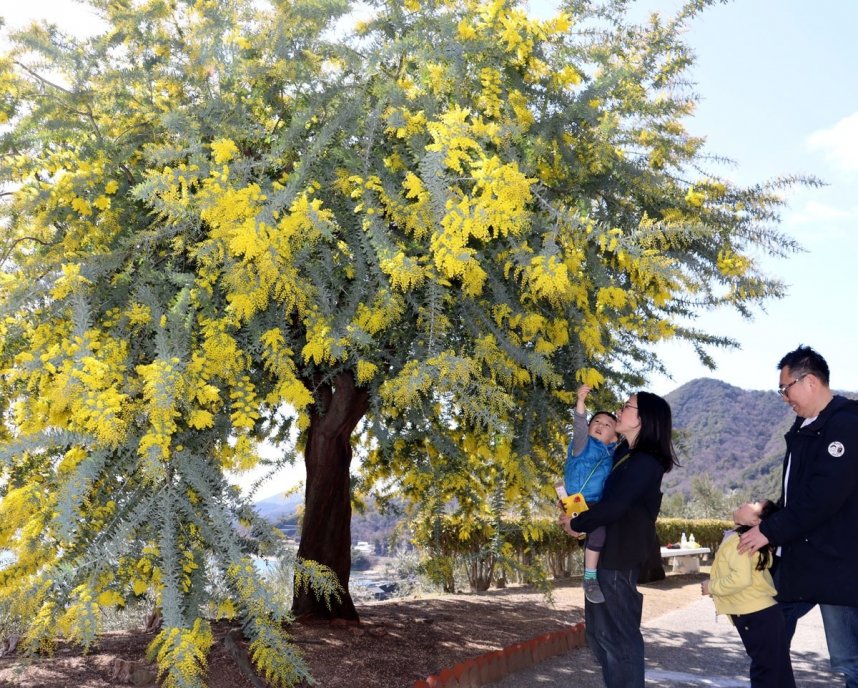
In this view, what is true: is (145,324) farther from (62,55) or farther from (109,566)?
(62,55)

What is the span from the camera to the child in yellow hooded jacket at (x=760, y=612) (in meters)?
3.38

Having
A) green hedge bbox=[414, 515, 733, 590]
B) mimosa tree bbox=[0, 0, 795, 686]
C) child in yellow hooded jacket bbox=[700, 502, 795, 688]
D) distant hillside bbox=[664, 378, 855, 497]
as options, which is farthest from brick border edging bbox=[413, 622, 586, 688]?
distant hillside bbox=[664, 378, 855, 497]

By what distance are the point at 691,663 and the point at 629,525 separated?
323 centimetres

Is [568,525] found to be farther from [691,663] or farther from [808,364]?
[691,663]

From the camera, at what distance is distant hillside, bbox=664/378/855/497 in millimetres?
58250

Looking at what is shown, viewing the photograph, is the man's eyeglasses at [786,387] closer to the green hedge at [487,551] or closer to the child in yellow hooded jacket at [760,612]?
the child in yellow hooded jacket at [760,612]

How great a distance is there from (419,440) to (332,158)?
3.12 meters

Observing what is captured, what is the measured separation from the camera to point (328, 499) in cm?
673

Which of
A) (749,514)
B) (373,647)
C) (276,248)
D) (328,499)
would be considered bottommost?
(373,647)

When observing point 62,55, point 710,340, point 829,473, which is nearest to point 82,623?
point 829,473

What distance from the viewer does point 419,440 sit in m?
6.87

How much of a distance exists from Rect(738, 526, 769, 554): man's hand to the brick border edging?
2187 millimetres

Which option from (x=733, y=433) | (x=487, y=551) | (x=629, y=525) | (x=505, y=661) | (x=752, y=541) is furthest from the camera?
Result: (x=733, y=433)

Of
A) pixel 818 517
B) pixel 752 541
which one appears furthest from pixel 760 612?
pixel 818 517
